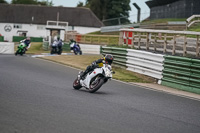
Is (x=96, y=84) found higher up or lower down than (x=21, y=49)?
lower down

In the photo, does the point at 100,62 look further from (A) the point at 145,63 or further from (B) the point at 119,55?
(B) the point at 119,55

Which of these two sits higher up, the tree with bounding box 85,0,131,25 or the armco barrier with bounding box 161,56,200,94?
the tree with bounding box 85,0,131,25

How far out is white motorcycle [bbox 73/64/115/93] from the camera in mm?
11852

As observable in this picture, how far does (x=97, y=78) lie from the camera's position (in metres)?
12.1

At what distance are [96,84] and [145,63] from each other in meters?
6.60

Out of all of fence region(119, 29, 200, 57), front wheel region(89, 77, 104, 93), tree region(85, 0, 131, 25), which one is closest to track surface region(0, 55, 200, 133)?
front wheel region(89, 77, 104, 93)

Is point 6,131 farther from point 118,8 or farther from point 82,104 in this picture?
point 118,8

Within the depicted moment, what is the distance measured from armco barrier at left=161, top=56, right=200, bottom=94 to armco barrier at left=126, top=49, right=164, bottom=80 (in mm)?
460

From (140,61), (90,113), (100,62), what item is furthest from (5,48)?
(90,113)

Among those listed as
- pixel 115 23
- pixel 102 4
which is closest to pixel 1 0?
pixel 102 4

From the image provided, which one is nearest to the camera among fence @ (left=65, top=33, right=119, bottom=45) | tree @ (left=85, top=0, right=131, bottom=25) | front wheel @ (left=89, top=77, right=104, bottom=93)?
front wheel @ (left=89, top=77, right=104, bottom=93)

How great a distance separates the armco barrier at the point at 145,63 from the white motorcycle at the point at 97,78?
17.0ft

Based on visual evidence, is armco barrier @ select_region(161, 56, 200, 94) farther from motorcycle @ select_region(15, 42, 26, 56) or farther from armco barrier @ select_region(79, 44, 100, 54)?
armco barrier @ select_region(79, 44, 100, 54)

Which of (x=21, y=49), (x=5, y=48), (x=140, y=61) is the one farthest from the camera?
(x=5, y=48)
